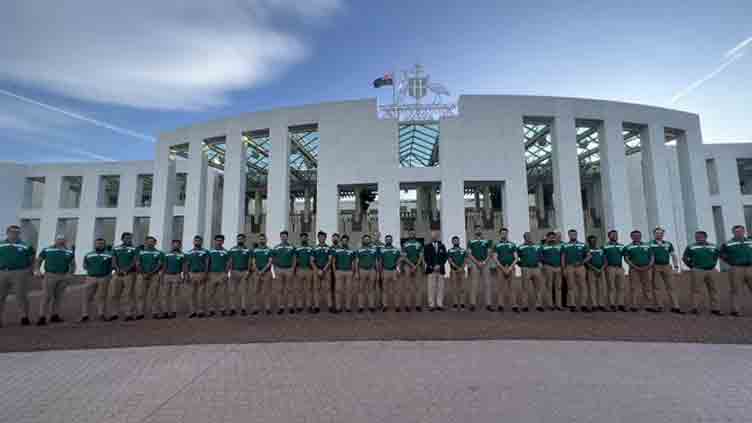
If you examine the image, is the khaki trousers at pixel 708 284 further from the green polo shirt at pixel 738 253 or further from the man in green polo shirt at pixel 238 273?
the man in green polo shirt at pixel 238 273

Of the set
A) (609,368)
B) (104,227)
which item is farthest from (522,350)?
(104,227)

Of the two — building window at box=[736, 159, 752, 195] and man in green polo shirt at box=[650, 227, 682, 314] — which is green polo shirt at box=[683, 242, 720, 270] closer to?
man in green polo shirt at box=[650, 227, 682, 314]

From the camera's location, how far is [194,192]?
18266 mm

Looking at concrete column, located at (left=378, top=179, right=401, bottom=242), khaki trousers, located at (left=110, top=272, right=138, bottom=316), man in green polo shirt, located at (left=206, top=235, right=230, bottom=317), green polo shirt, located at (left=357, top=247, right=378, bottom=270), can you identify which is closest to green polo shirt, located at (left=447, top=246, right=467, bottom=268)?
green polo shirt, located at (left=357, top=247, right=378, bottom=270)

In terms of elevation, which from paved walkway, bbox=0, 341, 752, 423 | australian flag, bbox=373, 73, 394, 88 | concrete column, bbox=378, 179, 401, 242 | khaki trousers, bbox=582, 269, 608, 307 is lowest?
paved walkway, bbox=0, 341, 752, 423

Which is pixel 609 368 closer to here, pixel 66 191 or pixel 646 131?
pixel 646 131

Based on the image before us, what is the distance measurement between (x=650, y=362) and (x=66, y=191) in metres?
34.3

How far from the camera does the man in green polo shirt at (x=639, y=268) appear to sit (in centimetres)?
769

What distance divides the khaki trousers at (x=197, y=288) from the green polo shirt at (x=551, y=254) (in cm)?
755

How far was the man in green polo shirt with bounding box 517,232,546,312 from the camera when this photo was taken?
25.8 ft

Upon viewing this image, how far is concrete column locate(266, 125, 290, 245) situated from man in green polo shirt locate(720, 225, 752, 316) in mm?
14592

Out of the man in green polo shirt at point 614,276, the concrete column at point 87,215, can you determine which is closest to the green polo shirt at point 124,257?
the man in green polo shirt at point 614,276

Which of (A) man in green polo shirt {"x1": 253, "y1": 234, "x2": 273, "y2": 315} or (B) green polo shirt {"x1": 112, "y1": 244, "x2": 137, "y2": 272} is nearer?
(B) green polo shirt {"x1": 112, "y1": 244, "x2": 137, "y2": 272}

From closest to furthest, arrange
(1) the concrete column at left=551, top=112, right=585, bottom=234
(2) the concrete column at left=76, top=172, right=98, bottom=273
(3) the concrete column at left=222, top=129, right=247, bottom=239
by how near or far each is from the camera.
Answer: (1) the concrete column at left=551, top=112, right=585, bottom=234 → (3) the concrete column at left=222, top=129, right=247, bottom=239 → (2) the concrete column at left=76, top=172, right=98, bottom=273
